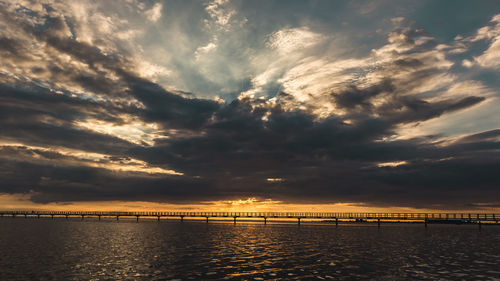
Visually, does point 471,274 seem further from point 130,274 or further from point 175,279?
point 130,274

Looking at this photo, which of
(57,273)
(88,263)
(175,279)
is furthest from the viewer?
(88,263)

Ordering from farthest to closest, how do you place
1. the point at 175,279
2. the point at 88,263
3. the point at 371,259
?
the point at 371,259, the point at 88,263, the point at 175,279

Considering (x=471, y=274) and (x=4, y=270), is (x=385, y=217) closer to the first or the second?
(x=471, y=274)

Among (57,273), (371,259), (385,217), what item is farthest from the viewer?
(385,217)

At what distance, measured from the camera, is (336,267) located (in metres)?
28.4

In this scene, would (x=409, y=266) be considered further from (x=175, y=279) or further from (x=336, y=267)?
(x=175, y=279)

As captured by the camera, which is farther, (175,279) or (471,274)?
(471,274)

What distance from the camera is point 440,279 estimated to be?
2334 cm

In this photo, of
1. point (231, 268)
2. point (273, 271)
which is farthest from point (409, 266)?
point (231, 268)

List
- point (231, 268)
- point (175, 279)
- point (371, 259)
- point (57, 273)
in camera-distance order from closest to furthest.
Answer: point (175, 279), point (57, 273), point (231, 268), point (371, 259)

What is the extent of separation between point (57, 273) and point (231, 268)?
13.5m

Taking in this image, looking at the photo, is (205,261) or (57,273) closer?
(57,273)

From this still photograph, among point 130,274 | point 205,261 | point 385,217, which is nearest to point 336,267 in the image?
point 205,261

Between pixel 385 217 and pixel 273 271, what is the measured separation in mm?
110663
